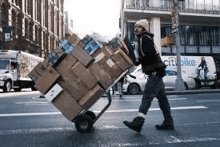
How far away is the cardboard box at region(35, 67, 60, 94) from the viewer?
4238mm

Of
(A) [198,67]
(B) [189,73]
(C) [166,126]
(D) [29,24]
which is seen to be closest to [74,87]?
(C) [166,126]

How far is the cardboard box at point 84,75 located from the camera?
422 centimetres

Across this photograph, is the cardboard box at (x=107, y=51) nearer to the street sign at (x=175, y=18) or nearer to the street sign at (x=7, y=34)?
the street sign at (x=175, y=18)

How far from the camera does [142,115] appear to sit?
4309 mm

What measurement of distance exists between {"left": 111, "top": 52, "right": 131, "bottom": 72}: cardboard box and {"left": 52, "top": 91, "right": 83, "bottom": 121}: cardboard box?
0.93 m

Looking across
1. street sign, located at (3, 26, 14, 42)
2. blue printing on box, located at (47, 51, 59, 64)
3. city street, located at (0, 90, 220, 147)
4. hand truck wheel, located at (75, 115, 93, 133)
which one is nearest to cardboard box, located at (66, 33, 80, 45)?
blue printing on box, located at (47, 51, 59, 64)

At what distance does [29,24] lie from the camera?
3691cm

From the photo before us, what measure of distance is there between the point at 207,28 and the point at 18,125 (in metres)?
28.4

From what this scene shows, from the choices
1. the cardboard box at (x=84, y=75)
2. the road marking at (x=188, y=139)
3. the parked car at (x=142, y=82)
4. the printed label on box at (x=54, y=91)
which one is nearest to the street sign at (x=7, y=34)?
the parked car at (x=142, y=82)

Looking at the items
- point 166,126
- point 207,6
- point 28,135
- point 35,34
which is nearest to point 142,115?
point 166,126

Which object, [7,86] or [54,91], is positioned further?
[7,86]

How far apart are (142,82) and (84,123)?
1065 cm

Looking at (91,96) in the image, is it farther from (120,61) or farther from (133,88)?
(133,88)

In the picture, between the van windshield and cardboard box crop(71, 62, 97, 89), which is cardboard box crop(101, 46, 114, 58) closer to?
cardboard box crop(71, 62, 97, 89)
